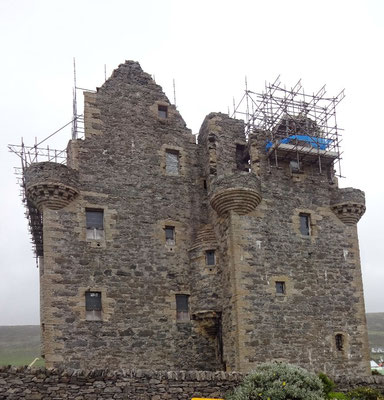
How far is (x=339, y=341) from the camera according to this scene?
2325 cm

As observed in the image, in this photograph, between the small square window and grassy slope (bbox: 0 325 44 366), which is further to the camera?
grassy slope (bbox: 0 325 44 366)

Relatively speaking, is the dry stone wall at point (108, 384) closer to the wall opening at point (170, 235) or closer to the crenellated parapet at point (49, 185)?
the crenellated parapet at point (49, 185)

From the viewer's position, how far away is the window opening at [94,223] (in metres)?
21.9

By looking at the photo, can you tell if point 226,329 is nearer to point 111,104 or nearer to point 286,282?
point 286,282

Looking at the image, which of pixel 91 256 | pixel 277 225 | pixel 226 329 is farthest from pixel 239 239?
pixel 91 256

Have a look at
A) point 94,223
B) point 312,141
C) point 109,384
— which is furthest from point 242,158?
point 109,384

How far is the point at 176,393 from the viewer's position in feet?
48.7

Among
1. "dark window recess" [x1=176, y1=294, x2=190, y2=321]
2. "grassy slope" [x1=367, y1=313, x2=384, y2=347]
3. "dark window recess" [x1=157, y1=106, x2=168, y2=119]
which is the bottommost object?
"grassy slope" [x1=367, y1=313, x2=384, y2=347]

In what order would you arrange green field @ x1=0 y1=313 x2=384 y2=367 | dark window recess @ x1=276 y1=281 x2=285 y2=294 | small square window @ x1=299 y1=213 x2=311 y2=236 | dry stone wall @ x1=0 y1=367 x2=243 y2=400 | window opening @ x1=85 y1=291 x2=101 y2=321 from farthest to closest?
green field @ x1=0 y1=313 x2=384 y2=367 → small square window @ x1=299 y1=213 x2=311 y2=236 → dark window recess @ x1=276 y1=281 x2=285 y2=294 → window opening @ x1=85 y1=291 x2=101 y2=321 → dry stone wall @ x1=0 y1=367 x2=243 y2=400

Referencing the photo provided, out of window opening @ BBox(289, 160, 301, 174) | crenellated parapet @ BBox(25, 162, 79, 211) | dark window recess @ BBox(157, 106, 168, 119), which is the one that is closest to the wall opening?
crenellated parapet @ BBox(25, 162, 79, 211)

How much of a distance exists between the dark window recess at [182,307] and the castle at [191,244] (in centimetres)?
6

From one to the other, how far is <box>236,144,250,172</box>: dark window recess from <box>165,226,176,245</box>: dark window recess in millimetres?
4488

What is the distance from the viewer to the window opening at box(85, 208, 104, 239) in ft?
71.9

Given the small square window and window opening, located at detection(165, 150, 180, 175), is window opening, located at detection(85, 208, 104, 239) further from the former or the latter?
the small square window
